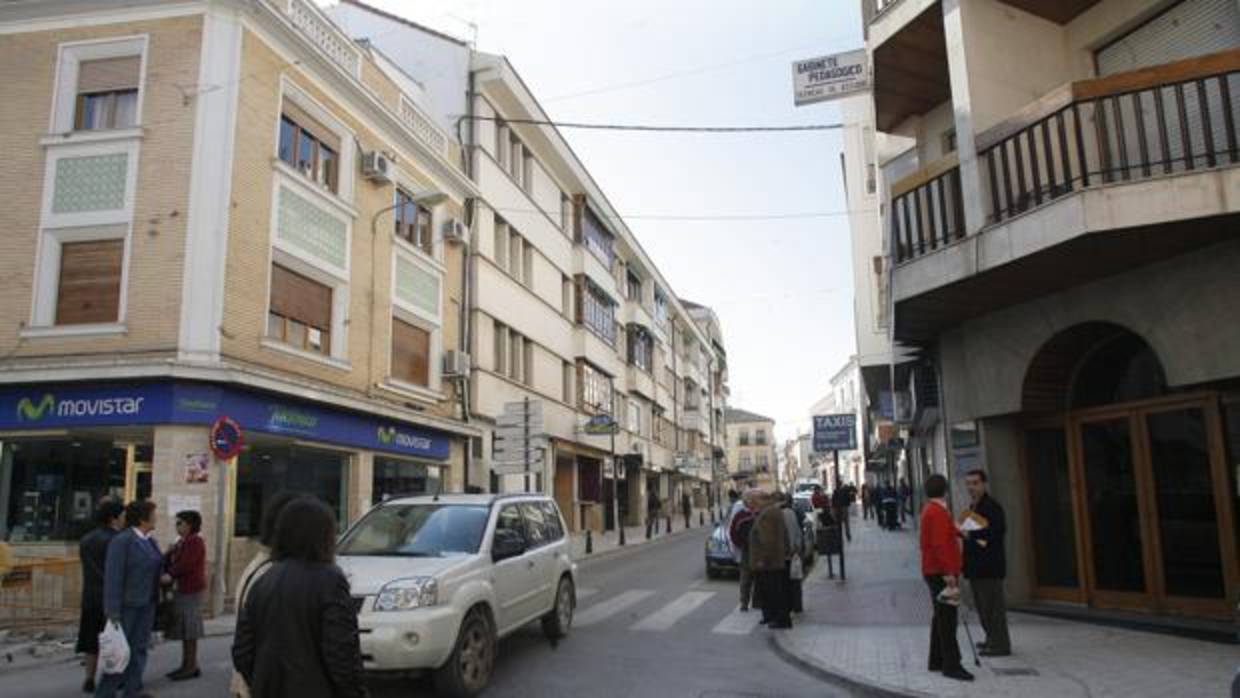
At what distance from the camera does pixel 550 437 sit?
30953 millimetres

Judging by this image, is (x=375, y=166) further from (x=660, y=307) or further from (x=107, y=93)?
(x=660, y=307)

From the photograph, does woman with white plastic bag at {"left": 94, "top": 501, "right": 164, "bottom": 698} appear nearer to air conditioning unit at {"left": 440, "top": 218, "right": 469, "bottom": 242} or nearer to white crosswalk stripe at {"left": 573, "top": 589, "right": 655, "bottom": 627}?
white crosswalk stripe at {"left": 573, "top": 589, "right": 655, "bottom": 627}

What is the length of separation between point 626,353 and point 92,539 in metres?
36.1

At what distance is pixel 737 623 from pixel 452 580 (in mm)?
5533

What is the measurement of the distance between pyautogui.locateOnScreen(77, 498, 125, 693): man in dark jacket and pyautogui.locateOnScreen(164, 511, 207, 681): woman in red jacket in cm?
58

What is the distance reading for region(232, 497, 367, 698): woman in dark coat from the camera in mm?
3566

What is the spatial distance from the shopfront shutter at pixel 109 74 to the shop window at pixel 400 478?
860cm

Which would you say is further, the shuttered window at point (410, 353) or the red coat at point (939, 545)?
the shuttered window at point (410, 353)

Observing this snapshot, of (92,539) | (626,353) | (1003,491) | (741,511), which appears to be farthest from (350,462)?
(626,353)

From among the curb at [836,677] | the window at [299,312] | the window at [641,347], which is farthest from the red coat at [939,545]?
the window at [641,347]

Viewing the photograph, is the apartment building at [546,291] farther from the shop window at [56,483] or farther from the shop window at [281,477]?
the shop window at [56,483]

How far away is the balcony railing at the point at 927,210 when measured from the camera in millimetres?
11711

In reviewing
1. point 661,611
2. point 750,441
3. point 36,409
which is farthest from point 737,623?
point 750,441

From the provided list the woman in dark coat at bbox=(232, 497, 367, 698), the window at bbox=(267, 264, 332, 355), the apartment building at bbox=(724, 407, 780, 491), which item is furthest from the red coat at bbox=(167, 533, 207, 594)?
the apartment building at bbox=(724, 407, 780, 491)
